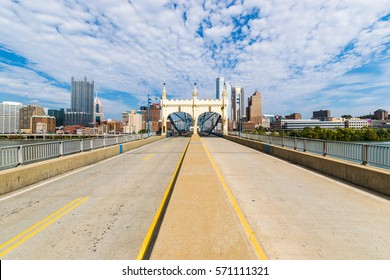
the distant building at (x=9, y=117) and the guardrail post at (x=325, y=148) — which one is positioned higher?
the distant building at (x=9, y=117)

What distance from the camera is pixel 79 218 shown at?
15.6 ft

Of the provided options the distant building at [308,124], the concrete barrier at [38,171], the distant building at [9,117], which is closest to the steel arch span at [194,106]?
the concrete barrier at [38,171]

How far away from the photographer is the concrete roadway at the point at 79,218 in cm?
352

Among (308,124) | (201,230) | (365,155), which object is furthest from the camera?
(308,124)

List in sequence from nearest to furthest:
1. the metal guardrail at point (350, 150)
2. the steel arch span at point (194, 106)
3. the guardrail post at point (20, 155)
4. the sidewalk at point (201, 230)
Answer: the sidewalk at point (201, 230) < the metal guardrail at point (350, 150) < the guardrail post at point (20, 155) < the steel arch span at point (194, 106)

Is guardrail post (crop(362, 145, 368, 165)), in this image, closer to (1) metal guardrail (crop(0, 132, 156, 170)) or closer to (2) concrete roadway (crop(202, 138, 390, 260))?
(2) concrete roadway (crop(202, 138, 390, 260))

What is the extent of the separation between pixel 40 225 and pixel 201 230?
11.7 ft

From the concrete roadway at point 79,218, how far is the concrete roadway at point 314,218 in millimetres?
2568

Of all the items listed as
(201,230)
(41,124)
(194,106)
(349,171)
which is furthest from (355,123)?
(41,124)

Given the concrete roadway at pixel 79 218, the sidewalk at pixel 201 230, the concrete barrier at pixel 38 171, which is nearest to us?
the sidewalk at pixel 201 230

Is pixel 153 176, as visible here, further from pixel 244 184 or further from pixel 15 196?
pixel 15 196

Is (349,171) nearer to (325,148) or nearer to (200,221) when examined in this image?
(325,148)

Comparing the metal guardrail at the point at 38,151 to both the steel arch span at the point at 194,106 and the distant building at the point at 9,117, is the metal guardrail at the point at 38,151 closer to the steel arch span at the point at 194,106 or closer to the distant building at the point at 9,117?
the steel arch span at the point at 194,106
